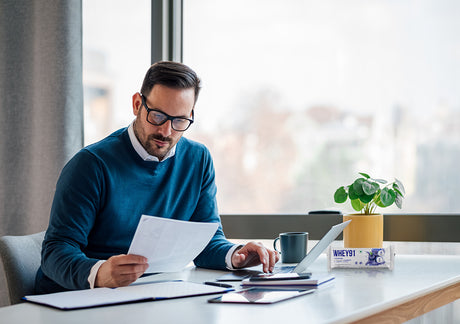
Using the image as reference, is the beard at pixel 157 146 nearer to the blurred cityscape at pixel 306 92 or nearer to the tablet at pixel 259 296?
the tablet at pixel 259 296

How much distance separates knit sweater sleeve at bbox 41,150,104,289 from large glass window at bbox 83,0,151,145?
996mm

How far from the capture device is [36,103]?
2.55 metres

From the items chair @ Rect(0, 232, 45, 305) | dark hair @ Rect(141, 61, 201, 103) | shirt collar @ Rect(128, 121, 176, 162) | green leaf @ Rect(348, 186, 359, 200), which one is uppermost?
dark hair @ Rect(141, 61, 201, 103)

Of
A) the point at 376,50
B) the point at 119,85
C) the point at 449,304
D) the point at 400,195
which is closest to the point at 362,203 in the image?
the point at 400,195

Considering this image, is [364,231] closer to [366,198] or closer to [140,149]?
[366,198]

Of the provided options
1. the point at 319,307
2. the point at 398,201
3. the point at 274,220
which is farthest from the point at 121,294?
the point at 274,220

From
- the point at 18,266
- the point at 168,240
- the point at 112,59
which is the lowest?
the point at 18,266

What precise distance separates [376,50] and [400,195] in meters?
0.77

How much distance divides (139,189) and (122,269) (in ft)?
1.82

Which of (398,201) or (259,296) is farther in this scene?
(398,201)

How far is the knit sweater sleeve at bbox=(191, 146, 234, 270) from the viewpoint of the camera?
5.86ft

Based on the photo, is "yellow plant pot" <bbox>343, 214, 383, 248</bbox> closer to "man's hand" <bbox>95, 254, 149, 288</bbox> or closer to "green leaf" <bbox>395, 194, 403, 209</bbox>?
"green leaf" <bbox>395, 194, 403, 209</bbox>

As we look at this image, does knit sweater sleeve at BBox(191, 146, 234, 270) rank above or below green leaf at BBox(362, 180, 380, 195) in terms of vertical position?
below

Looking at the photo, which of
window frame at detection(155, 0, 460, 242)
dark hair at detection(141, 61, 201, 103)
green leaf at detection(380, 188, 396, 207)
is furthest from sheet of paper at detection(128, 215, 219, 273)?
window frame at detection(155, 0, 460, 242)
